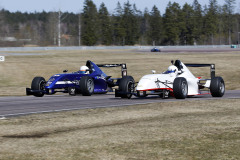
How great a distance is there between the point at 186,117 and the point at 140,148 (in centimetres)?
469

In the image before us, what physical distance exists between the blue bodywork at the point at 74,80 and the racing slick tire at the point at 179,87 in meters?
5.00

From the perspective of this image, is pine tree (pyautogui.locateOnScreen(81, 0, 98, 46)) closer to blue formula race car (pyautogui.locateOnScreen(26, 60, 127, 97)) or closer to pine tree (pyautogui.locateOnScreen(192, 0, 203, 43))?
pine tree (pyautogui.locateOnScreen(192, 0, 203, 43))

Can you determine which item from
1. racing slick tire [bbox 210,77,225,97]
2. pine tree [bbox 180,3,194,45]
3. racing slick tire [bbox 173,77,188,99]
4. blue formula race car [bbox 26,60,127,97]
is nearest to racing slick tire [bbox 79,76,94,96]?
blue formula race car [bbox 26,60,127,97]

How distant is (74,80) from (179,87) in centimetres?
548

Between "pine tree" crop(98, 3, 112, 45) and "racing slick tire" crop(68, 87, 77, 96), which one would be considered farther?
"pine tree" crop(98, 3, 112, 45)

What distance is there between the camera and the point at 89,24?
15950cm

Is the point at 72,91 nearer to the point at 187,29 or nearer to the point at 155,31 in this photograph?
the point at 155,31

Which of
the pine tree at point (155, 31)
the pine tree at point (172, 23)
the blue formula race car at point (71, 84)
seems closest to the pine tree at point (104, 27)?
the pine tree at point (155, 31)

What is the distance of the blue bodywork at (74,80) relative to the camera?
66.3ft

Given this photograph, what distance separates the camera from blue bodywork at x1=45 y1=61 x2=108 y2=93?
795 inches

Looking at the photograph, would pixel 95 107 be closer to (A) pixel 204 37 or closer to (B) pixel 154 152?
(B) pixel 154 152

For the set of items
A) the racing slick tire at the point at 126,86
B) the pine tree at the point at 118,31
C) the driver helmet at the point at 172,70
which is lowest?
the racing slick tire at the point at 126,86

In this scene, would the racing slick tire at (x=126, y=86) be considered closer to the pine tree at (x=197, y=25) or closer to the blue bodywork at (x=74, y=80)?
the blue bodywork at (x=74, y=80)

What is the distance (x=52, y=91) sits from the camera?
20.2 metres
